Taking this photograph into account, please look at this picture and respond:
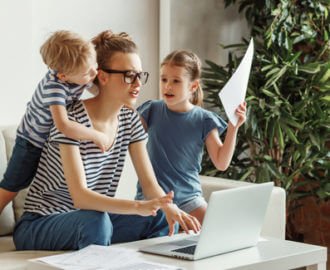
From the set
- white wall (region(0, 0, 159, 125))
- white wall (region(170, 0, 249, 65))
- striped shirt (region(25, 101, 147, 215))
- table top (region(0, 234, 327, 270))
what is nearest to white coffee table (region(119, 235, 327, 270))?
table top (region(0, 234, 327, 270))

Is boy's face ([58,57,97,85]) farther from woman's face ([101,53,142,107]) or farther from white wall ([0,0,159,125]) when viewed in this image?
white wall ([0,0,159,125])

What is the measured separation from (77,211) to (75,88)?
0.42m

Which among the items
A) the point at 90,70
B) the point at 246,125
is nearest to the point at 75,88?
the point at 90,70

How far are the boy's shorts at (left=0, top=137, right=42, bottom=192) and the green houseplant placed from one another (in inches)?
56.7

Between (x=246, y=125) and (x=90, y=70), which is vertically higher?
(x=90, y=70)

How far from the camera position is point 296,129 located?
165 inches

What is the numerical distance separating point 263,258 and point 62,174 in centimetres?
74

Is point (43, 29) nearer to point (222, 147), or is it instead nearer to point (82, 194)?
point (222, 147)

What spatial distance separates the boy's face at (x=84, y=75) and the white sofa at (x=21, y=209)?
52 cm

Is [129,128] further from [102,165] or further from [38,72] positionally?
[38,72]

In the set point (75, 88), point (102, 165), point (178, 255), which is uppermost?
point (75, 88)

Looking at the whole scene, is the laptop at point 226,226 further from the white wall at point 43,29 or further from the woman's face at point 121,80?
the white wall at point 43,29

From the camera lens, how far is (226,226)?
2453 millimetres

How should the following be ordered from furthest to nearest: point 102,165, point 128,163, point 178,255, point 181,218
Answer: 1. point 128,163
2. point 102,165
3. point 181,218
4. point 178,255
